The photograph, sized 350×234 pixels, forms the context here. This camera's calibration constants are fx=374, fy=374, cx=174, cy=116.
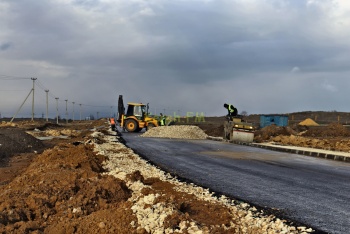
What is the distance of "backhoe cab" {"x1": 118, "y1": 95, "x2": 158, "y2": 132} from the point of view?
40.3 metres

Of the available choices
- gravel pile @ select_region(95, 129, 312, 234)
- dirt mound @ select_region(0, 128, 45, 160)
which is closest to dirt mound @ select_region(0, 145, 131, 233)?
gravel pile @ select_region(95, 129, 312, 234)

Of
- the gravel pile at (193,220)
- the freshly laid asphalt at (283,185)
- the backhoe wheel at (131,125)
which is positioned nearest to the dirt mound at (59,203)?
the gravel pile at (193,220)

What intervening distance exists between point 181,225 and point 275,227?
Result: 1806 mm

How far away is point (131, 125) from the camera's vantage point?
40469 millimetres

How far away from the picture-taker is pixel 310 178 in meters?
12.2

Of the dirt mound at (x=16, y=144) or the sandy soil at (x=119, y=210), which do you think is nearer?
the sandy soil at (x=119, y=210)

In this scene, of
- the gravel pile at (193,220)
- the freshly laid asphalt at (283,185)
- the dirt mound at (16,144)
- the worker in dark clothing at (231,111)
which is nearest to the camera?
the gravel pile at (193,220)

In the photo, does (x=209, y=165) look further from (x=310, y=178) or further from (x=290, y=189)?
(x=290, y=189)

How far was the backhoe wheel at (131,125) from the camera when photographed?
4038 centimetres

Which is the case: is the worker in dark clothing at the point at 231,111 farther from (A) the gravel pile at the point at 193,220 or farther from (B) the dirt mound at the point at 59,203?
(B) the dirt mound at the point at 59,203

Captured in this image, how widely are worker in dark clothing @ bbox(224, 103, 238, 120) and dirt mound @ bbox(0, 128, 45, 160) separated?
1452cm

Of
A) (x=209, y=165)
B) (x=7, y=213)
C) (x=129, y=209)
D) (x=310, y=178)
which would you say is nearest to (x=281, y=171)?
(x=310, y=178)

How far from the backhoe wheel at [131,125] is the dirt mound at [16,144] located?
49.5ft

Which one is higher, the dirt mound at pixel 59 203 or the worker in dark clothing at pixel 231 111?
the worker in dark clothing at pixel 231 111
